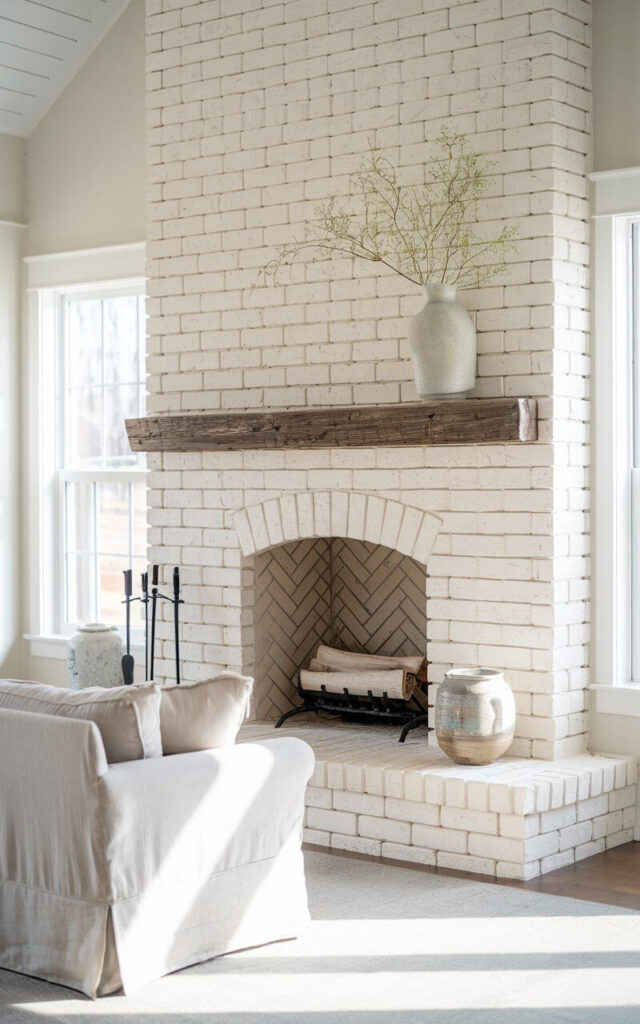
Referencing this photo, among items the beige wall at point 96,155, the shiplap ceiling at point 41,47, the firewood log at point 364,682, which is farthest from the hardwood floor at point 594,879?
the shiplap ceiling at point 41,47

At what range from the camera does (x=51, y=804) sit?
3797mm

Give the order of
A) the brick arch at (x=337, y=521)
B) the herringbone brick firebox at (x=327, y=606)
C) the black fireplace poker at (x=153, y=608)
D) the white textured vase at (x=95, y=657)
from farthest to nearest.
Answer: the white textured vase at (x=95, y=657) < the herringbone brick firebox at (x=327, y=606) < the black fireplace poker at (x=153, y=608) < the brick arch at (x=337, y=521)

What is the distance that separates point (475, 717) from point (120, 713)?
1.68m

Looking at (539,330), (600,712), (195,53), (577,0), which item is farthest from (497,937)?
(195,53)

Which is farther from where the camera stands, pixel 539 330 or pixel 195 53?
pixel 195 53

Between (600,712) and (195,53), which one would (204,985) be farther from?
(195,53)

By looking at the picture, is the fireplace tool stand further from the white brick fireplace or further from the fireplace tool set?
the fireplace tool set

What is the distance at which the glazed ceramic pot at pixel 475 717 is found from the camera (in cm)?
507

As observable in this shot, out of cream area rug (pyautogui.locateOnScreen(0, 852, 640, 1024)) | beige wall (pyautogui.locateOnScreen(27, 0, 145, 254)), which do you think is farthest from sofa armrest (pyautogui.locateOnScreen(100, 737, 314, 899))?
beige wall (pyautogui.locateOnScreen(27, 0, 145, 254))

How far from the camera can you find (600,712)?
5426 millimetres

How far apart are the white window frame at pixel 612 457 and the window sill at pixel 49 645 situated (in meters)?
3.13

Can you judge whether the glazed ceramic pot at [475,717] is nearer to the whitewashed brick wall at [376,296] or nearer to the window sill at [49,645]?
the whitewashed brick wall at [376,296]

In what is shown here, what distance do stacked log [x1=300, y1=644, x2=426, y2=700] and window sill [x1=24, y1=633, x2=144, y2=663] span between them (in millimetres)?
1664

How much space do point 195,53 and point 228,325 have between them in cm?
128
